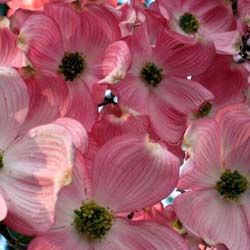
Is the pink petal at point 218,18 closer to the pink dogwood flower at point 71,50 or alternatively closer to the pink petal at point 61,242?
the pink dogwood flower at point 71,50

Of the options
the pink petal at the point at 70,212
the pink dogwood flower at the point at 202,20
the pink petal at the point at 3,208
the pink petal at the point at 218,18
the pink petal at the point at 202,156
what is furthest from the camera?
the pink petal at the point at 218,18

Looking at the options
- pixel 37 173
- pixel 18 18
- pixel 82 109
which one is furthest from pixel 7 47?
pixel 37 173

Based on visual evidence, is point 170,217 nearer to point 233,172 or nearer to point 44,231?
point 233,172

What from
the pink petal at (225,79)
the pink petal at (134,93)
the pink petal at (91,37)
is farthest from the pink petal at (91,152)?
the pink petal at (225,79)

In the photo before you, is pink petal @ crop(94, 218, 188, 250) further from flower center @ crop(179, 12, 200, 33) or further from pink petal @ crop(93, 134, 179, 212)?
flower center @ crop(179, 12, 200, 33)

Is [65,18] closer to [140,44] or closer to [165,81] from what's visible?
[140,44]

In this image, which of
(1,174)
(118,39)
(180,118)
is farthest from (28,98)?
(180,118)

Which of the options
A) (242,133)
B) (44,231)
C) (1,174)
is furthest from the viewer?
(242,133)
